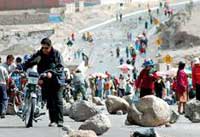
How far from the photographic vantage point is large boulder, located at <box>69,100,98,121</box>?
53.3 feet

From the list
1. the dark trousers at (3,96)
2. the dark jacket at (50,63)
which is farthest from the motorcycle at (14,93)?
the dark jacket at (50,63)

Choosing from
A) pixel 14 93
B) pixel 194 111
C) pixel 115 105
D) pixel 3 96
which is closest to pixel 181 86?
pixel 115 105

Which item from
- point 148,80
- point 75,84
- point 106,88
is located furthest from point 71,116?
point 106,88

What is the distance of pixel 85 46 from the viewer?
262ft

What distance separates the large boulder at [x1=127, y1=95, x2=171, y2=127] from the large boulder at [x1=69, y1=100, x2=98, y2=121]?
3.71 ft

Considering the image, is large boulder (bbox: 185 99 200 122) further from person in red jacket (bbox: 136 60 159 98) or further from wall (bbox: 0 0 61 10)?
wall (bbox: 0 0 61 10)

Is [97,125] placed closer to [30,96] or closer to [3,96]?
[30,96]

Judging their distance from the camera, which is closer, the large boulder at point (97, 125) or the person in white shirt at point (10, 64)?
the large boulder at point (97, 125)

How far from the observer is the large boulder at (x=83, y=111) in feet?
53.3

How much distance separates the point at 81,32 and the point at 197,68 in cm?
7088

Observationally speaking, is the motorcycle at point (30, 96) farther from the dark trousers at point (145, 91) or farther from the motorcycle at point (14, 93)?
the dark trousers at point (145, 91)

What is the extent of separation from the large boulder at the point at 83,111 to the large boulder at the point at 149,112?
1130 mm

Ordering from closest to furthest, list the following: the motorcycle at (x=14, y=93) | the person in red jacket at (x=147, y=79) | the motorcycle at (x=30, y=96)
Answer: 1. the motorcycle at (x=30, y=96)
2. the motorcycle at (x=14, y=93)
3. the person in red jacket at (x=147, y=79)

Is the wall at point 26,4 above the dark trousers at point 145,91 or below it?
above
